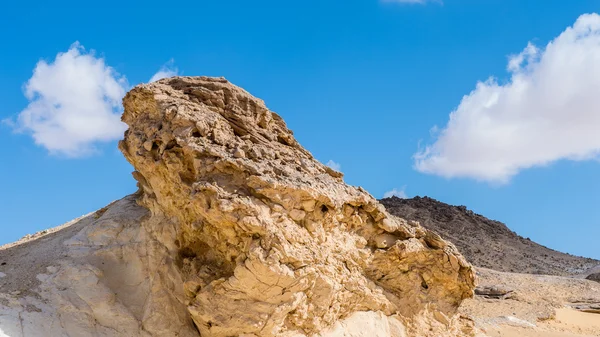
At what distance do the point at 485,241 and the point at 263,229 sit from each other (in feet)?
91.7

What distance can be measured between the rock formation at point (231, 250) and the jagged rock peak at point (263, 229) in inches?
0.9

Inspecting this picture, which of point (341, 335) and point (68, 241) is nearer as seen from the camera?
point (341, 335)

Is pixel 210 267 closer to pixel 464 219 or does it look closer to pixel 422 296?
pixel 422 296

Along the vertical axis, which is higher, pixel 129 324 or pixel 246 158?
pixel 246 158

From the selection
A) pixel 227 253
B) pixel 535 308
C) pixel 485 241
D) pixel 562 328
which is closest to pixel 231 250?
pixel 227 253

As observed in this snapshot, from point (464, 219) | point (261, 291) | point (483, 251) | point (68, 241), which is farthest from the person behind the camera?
point (464, 219)

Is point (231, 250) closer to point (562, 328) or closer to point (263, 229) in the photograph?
point (263, 229)

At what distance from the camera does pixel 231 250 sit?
28.8ft

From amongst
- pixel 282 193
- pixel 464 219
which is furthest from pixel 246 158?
pixel 464 219

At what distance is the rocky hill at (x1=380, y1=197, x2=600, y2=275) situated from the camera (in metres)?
29.9

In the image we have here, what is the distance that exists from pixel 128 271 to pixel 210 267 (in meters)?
1.66

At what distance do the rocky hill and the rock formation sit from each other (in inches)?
796

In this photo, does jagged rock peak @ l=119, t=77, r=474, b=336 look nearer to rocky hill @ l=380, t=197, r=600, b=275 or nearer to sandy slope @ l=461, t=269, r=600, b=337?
sandy slope @ l=461, t=269, r=600, b=337

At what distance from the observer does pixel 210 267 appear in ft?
29.8
